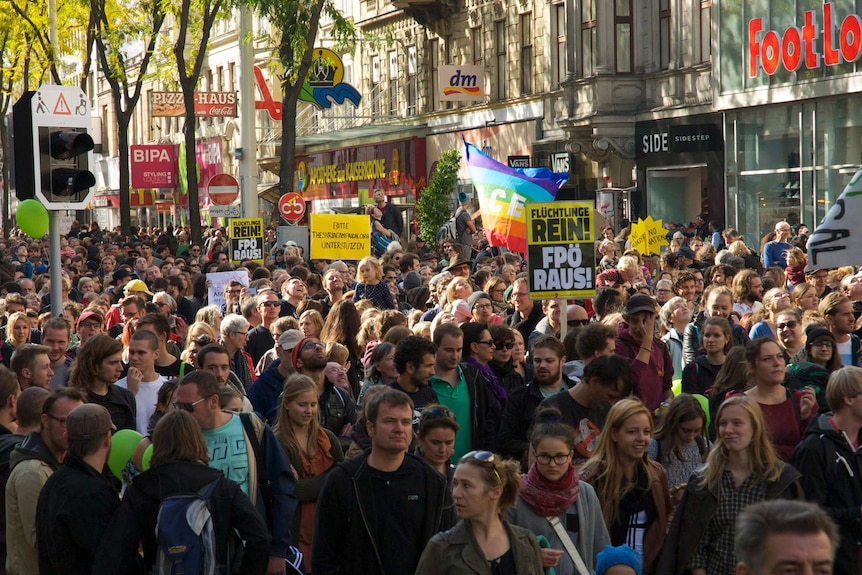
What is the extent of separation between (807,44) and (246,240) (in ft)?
38.3

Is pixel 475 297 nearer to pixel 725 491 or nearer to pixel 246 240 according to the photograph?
pixel 725 491

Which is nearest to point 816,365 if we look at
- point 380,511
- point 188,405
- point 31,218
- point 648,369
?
point 648,369

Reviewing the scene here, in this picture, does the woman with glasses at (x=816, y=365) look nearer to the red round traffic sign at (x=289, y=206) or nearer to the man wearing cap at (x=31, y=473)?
the man wearing cap at (x=31, y=473)

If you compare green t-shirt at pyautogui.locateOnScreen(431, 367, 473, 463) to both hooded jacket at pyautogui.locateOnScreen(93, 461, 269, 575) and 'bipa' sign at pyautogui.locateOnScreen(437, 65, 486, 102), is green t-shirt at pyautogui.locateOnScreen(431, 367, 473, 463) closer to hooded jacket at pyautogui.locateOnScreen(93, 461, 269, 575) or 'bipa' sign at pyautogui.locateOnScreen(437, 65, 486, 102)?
hooded jacket at pyautogui.locateOnScreen(93, 461, 269, 575)

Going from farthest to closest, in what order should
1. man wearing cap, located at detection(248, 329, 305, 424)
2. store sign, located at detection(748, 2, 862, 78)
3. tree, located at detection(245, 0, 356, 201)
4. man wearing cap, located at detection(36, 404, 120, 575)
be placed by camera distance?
tree, located at detection(245, 0, 356, 201)
store sign, located at detection(748, 2, 862, 78)
man wearing cap, located at detection(248, 329, 305, 424)
man wearing cap, located at detection(36, 404, 120, 575)

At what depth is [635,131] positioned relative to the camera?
32062mm

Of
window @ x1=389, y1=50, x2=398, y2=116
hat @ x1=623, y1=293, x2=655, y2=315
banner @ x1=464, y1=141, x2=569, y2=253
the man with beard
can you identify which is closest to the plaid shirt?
the man with beard

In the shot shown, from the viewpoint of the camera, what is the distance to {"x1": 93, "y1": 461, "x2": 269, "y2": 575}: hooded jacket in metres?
5.85

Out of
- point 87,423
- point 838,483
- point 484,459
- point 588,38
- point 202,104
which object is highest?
point 588,38

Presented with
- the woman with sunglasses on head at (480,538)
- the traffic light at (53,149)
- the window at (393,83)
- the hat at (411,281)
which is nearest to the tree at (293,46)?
the hat at (411,281)

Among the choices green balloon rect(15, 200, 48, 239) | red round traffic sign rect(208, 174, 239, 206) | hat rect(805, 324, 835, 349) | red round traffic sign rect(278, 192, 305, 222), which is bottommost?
hat rect(805, 324, 835, 349)

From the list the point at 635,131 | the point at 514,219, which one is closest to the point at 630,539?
the point at 514,219

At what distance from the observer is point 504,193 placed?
2036 centimetres

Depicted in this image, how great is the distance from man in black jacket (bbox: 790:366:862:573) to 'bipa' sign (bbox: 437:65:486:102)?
32.5 metres
